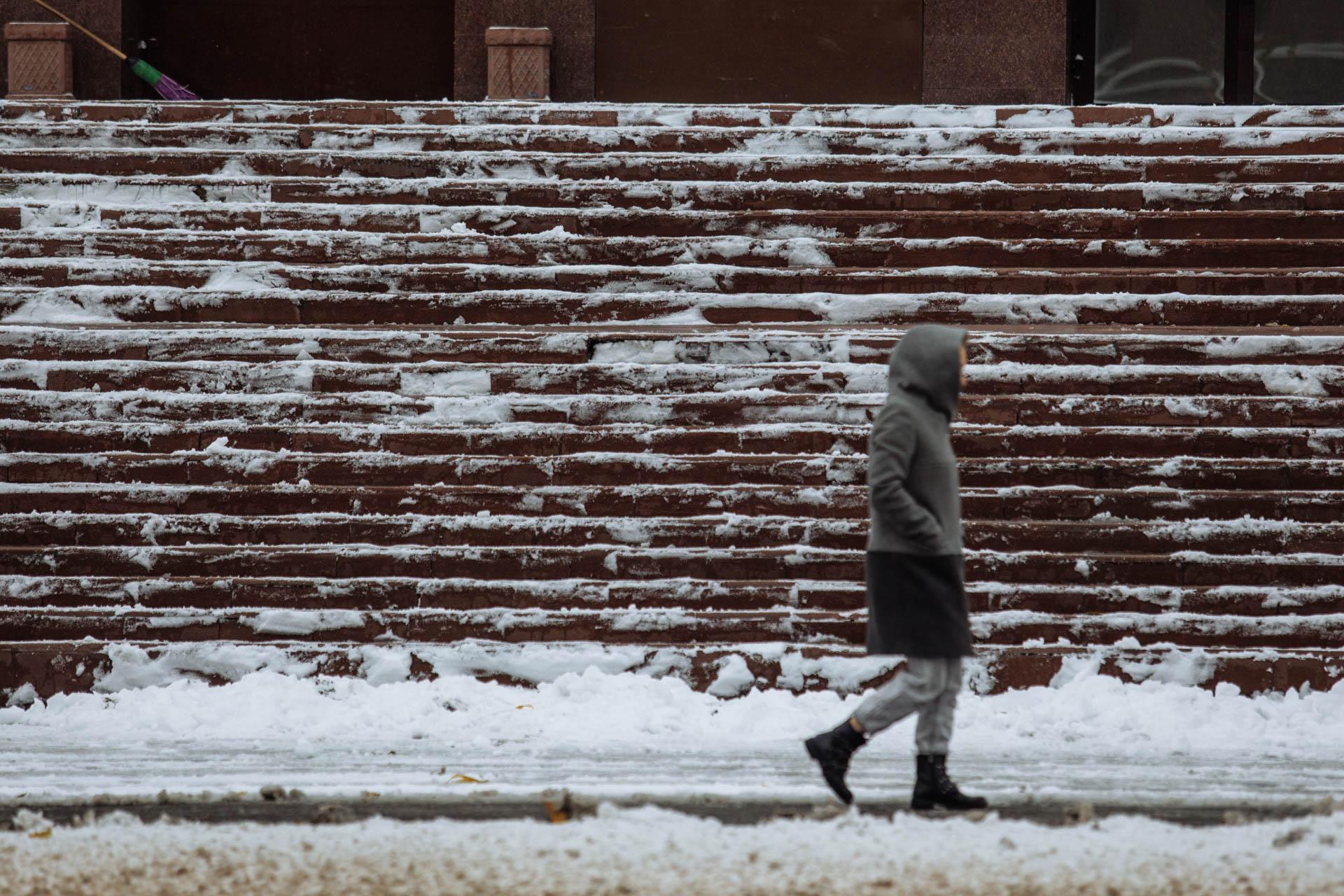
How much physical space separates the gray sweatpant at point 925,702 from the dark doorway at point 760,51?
960 centimetres

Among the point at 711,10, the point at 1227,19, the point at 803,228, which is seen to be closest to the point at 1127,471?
the point at 803,228

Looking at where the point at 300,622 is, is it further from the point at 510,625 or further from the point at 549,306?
the point at 549,306

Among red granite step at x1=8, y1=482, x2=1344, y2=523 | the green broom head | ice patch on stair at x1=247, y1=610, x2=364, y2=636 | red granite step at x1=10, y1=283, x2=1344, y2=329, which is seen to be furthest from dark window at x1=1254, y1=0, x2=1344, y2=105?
ice patch on stair at x1=247, y1=610, x2=364, y2=636

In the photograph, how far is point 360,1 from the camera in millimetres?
14727

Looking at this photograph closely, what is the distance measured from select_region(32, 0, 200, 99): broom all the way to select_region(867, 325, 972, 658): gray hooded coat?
33.2ft

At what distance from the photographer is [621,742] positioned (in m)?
5.77

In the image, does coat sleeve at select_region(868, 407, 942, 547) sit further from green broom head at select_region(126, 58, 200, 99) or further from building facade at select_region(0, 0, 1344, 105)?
green broom head at select_region(126, 58, 200, 99)

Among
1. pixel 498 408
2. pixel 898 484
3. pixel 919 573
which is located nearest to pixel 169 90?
pixel 498 408

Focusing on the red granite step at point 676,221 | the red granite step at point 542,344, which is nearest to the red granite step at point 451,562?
the red granite step at point 542,344

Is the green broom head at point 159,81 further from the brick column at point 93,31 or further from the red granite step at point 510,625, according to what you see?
the red granite step at point 510,625

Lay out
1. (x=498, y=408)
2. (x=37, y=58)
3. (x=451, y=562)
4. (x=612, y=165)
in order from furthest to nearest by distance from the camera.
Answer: (x=37, y=58) → (x=612, y=165) → (x=498, y=408) → (x=451, y=562)

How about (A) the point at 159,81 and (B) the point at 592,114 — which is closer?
(B) the point at 592,114

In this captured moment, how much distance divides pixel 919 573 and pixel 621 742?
72.8 inches

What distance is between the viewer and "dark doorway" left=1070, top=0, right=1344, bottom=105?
1365cm
